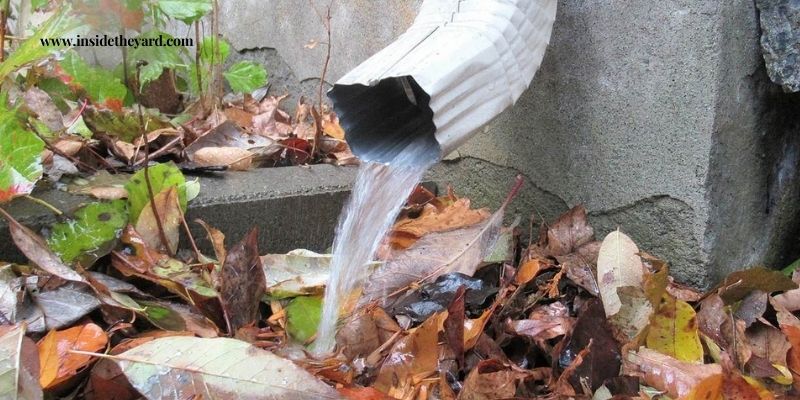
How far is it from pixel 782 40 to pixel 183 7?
120 cm

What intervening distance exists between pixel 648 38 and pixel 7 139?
3.86 ft

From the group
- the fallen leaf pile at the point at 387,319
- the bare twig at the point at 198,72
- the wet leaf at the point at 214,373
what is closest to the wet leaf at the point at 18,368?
the fallen leaf pile at the point at 387,319

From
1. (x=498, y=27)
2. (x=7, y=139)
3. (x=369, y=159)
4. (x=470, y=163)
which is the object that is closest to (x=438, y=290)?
(x=369, y=159)

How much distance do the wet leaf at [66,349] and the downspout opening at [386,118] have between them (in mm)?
599

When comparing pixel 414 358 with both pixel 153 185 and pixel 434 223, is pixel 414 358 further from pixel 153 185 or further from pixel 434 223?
pixel 153 185

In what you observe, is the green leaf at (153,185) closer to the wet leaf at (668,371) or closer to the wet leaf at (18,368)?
the wet leaf at (18,368)

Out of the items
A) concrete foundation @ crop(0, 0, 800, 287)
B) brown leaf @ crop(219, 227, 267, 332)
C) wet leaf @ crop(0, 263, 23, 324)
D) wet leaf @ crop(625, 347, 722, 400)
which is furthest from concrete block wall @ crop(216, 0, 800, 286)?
wet leaf @ crop(0, 263, 23, 324)

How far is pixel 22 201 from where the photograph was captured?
1406 millimetres

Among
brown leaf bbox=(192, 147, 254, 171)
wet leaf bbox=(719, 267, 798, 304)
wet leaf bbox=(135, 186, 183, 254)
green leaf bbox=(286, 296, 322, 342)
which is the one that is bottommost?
green leaf bbox=(286, 296, 322, 342)

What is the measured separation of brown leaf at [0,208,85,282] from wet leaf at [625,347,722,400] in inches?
34.6

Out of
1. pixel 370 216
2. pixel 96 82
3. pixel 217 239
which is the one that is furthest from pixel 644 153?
pixel 96 82

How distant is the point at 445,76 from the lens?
4.08 feet

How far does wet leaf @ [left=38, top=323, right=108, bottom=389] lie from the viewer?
993 millimetres

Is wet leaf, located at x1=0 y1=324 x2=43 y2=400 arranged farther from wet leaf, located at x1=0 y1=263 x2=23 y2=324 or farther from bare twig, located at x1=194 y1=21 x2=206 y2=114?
bare twig, located at x1=194 y1=21 x2=206 y2=114
